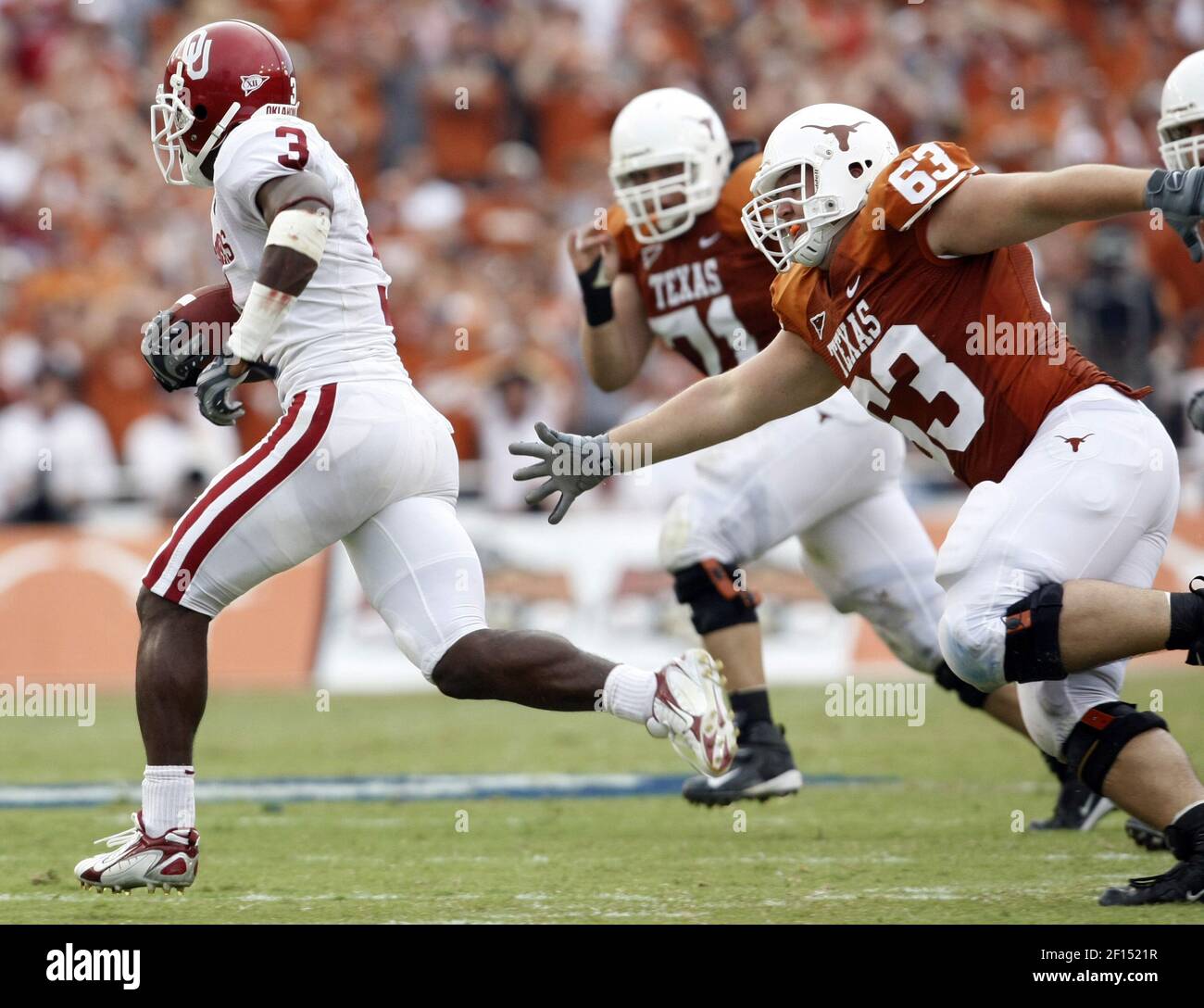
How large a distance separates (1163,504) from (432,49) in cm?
1040

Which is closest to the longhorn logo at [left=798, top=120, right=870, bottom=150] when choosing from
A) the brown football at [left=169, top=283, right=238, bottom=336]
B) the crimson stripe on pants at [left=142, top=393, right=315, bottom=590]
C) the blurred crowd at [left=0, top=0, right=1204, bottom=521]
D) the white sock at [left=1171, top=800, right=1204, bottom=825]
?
the crimson stripe on pants at [left=142, top=393, right=315, bottom=590]

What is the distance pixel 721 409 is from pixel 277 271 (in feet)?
3.77

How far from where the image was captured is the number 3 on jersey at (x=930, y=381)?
4.30m

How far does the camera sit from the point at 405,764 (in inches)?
285

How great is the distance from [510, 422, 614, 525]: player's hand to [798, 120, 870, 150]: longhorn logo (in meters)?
0.89

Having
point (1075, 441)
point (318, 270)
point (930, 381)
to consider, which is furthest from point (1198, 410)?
point (318, 270)

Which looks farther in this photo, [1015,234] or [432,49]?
[432,49]

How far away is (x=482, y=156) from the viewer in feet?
44.7

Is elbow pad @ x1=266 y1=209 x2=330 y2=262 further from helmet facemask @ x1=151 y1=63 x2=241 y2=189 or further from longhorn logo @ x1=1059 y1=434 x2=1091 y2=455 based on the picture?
longhorn logo @ x1=1059 y1=434 x2=1091 y2=455

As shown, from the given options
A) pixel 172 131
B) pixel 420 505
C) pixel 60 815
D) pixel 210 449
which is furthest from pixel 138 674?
pixel 210 449

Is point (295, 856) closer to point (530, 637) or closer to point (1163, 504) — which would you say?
point (530, 637)

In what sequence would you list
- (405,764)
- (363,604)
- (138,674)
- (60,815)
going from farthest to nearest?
(363,604), (405,764), (60,815), (138,674)

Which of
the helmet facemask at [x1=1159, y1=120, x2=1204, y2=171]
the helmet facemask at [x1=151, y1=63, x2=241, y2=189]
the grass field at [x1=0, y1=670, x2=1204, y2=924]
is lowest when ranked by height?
the grass field at [x1=0, y1=670, x2=1204, y2=924]

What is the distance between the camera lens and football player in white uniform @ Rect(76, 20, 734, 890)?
430 centimetres
